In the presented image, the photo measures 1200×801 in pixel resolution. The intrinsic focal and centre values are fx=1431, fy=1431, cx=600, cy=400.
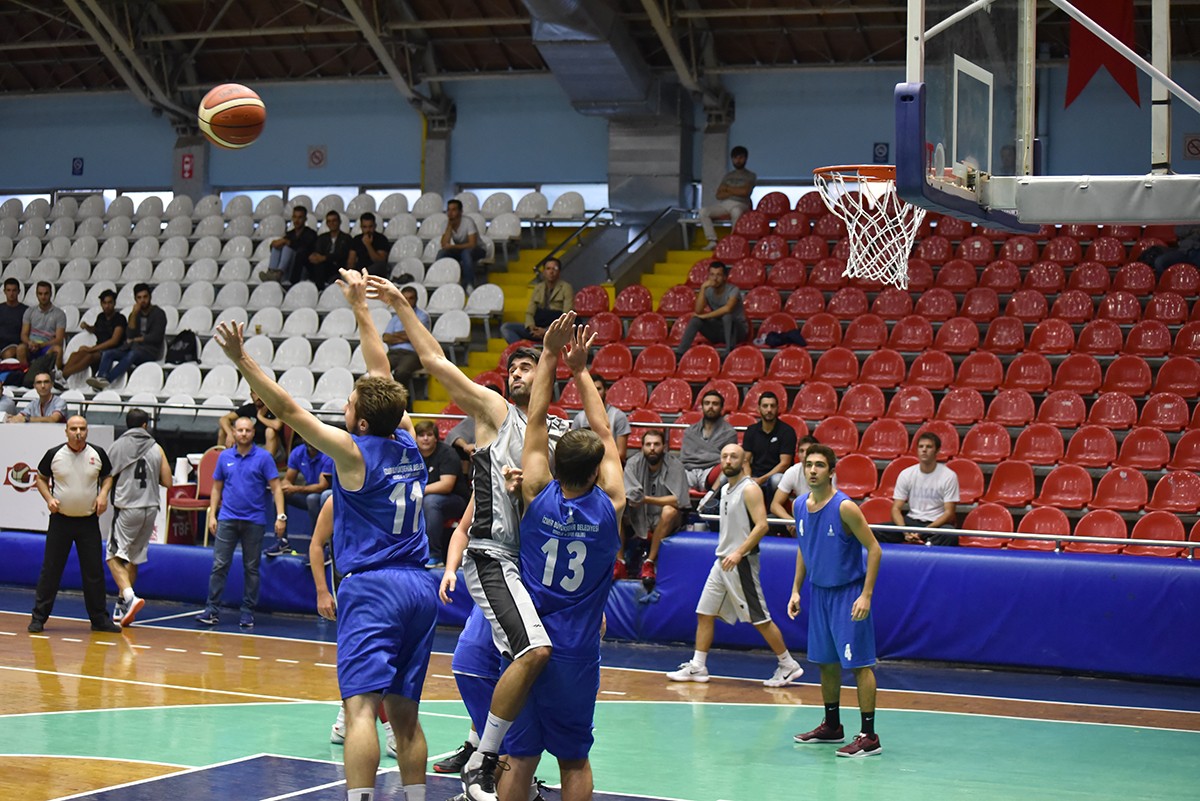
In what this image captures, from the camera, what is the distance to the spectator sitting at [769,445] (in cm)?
1325

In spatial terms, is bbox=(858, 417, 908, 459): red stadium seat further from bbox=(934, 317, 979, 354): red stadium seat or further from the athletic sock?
the athletic sock

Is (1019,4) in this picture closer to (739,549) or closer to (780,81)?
(739,549)

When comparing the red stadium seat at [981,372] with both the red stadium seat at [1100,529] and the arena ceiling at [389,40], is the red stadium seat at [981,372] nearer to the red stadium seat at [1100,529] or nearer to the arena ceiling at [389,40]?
the red stadium seat at [1100,529]

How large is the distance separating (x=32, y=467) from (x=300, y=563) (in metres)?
3.69

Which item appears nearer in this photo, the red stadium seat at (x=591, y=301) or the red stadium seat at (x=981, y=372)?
the red stadium seat at (x=981, y=372)

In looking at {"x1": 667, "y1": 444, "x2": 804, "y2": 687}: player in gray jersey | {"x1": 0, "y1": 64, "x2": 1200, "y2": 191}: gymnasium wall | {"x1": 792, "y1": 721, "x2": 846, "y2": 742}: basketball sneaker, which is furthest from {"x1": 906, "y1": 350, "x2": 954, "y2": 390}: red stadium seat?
{"x1": 792, "y1": 721, "x2": 846, "y2": 742}: basketball sneaker

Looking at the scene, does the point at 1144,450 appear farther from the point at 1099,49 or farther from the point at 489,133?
the point at 489,133

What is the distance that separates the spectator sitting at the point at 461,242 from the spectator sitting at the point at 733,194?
3.20m

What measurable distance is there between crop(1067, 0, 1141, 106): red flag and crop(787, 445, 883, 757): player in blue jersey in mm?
2968

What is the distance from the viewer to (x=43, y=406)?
54.1 ft

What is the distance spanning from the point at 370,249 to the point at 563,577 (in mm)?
13790

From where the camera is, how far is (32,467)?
15703 mm

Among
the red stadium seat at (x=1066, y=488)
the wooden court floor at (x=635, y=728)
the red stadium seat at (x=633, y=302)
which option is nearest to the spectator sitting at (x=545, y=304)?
the red stadium seat at (x=633, y=302)

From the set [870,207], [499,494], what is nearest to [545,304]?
[870,207]
